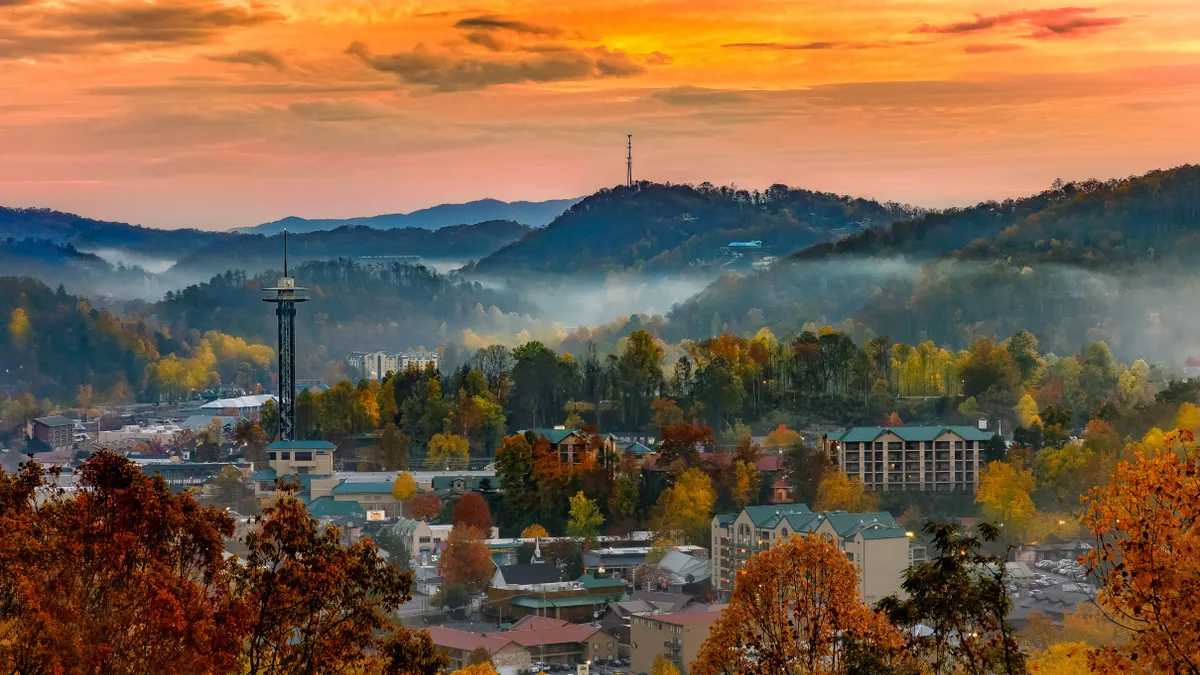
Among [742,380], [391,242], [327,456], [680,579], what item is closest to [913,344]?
[742,380]

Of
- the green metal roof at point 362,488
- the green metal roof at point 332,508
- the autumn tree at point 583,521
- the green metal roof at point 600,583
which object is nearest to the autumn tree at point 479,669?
the green metal roof at point 600,583

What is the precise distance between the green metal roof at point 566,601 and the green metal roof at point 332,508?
10.7 metres

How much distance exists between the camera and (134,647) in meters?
14.5

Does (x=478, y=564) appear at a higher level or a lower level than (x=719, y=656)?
lower

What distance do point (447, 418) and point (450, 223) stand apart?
117 metres

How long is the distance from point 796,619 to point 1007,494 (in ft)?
94.8

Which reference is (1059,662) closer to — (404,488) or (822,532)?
(822,532)

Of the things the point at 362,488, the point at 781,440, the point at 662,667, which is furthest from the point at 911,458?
the point at 662,667

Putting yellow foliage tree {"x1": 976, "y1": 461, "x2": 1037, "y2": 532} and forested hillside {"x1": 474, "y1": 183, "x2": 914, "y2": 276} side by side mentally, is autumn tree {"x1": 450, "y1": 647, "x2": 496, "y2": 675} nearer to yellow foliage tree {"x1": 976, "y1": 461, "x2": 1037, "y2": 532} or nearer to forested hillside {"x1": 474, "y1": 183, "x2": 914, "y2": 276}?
yellow foliage tree {"x1": 976, "y1": 461, "x2": 1037, "y2": 532}

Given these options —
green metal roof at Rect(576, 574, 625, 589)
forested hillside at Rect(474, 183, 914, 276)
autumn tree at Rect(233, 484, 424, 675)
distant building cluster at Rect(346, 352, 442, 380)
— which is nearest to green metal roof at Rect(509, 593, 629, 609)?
green metal roof at Rect(576, 574, 625, 589)

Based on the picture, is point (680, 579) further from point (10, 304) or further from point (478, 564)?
point (10, 304)

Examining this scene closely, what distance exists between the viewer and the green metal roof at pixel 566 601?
4034 centimetres

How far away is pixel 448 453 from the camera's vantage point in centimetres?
5653

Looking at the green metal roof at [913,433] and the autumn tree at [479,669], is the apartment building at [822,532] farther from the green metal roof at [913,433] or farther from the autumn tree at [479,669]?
the autumn tree at [479,669]
